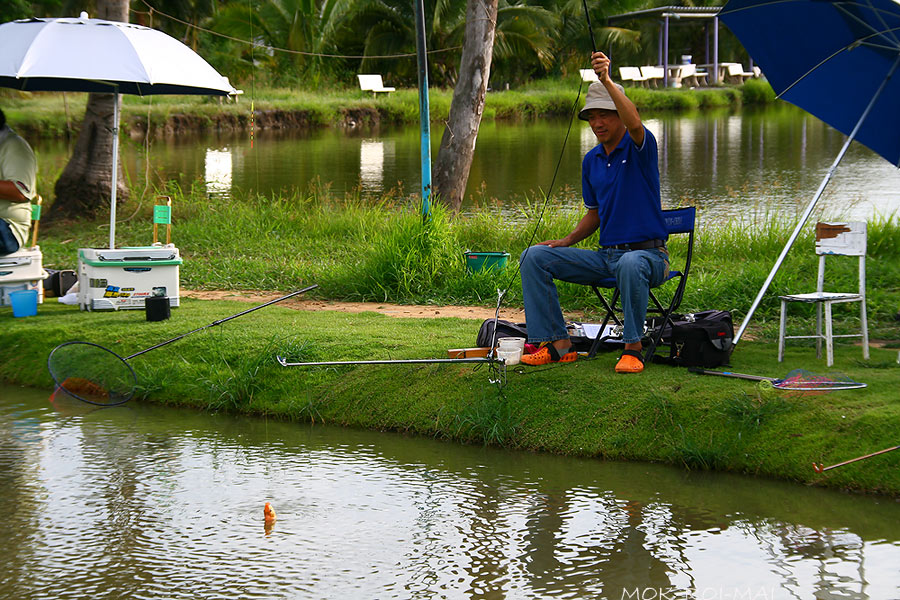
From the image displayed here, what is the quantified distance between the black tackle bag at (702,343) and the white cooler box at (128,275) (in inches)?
142

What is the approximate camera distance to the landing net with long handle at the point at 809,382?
5.07 metres

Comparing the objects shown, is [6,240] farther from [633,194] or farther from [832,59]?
[832,59]

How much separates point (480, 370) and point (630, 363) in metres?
0.81

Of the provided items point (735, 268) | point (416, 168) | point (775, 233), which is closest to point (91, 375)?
point (735, 268)

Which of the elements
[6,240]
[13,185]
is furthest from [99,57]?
[6,240]

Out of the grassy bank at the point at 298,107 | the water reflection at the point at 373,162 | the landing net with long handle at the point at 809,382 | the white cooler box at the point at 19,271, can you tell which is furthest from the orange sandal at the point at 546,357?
the grassy bank at the point at 298,107

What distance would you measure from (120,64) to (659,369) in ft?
13.7

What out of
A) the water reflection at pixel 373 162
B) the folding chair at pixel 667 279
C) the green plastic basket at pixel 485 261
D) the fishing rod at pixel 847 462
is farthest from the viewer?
the water reflection at pixel 373 162

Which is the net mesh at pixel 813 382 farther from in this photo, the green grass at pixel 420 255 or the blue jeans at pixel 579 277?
the green grass at pixel 420 255

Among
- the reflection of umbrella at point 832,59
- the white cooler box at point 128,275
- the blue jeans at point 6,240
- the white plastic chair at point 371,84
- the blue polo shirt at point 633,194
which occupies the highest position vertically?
the white plastic chair at point 371,84

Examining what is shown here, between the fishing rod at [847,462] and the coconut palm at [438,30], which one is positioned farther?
the coconut palm at [438,30]

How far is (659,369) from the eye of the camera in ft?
18.3

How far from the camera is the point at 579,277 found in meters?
5.63

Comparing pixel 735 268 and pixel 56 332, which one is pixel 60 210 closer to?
→ pixel 56 332
